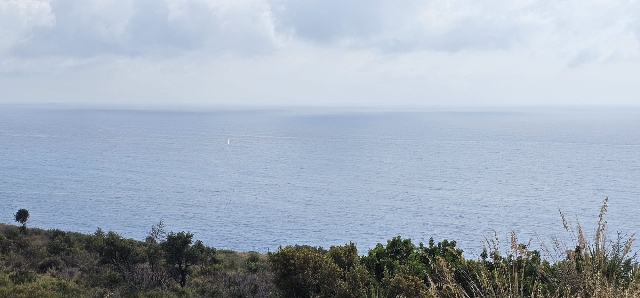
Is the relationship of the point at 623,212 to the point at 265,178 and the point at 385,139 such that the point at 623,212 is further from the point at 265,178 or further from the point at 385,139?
the point at 385,139

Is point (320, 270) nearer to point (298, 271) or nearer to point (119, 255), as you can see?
point (298, 271)

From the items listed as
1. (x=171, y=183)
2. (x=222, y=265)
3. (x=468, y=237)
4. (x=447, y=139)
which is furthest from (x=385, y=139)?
(x=222, y=265)

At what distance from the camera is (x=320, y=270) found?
1205 centimetres

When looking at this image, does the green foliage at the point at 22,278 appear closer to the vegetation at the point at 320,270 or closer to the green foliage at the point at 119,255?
the vegetation at the point at 320,270

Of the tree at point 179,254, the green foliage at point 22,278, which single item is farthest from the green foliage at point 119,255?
the green foliage at point 22,278

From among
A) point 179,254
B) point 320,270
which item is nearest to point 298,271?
point 320,270

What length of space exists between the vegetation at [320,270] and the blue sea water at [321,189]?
1455 centimetres

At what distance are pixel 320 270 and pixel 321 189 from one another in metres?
55.4

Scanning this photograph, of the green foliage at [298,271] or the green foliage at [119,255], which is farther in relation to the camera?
the green foliage at [119,255]

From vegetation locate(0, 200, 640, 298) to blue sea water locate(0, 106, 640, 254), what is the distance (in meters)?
14.5

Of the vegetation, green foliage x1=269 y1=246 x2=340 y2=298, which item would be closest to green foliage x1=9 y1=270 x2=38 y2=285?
the vegetation

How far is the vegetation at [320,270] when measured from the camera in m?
5.88

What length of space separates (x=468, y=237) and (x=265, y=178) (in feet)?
121

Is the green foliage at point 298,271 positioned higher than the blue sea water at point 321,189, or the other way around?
the green foliage at point 298,271
